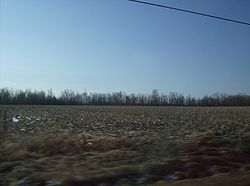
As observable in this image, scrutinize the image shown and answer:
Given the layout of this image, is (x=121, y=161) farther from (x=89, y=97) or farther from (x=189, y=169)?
(x=89, y=97)

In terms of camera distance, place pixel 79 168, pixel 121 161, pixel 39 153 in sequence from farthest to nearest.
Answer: pixel 39 153
pixel 121 161
pixel 79 168

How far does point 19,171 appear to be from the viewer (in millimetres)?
10758

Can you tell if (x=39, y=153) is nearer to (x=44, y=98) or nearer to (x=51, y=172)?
(x=51, y=172)

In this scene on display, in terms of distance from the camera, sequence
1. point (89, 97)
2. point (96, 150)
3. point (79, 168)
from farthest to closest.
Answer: point (89, 97), point (96, 150), point (79, 168)

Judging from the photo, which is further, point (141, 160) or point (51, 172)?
point (141, 160)

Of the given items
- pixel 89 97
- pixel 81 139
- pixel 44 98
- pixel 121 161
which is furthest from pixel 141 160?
pixel 89 97

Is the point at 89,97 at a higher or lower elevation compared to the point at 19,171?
higher

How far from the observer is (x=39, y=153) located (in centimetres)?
1450

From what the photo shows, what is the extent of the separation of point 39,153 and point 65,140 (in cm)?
177

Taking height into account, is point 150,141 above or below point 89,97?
below

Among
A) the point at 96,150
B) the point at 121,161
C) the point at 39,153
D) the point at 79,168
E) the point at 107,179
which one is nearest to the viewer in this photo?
the point at 107,179

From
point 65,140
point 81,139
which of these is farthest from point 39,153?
point 81,139

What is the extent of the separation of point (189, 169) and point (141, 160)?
141 centimetres

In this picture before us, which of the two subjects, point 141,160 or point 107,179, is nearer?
point 107,179
